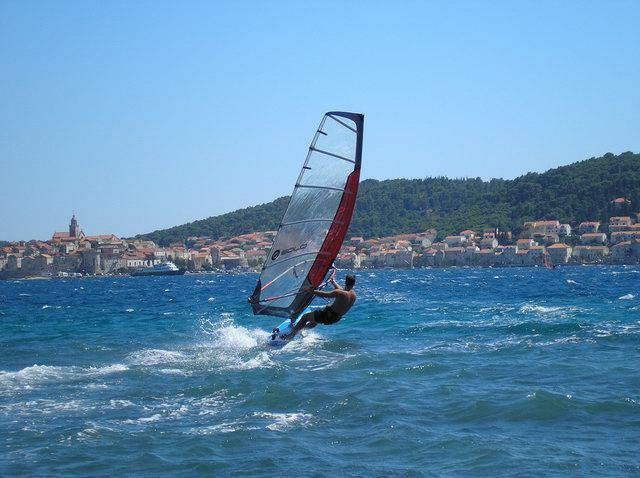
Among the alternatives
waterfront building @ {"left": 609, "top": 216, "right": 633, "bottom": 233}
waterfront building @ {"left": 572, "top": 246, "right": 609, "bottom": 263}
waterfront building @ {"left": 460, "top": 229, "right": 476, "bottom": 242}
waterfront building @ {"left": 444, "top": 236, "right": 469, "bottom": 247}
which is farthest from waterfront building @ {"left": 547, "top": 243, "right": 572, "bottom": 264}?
waterfront building @ {"left": 444, "top": 236, "right": 469, "bottom": 247}

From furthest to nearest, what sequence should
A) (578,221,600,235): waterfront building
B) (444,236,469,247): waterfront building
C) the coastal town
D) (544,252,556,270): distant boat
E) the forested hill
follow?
(444,236,469,247): waterfront building < the forested hill < (578,221,600,235): waterfront building < the coastal town < (544,252,556,270): distant boat

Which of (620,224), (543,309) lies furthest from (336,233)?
(620,224)

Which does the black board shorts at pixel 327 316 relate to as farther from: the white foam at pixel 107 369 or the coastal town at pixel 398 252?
the coastal town at pixel 398 252

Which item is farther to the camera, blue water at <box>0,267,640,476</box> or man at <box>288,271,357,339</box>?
man at <box>288,271,357,339</box>

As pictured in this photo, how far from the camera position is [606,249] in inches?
5281

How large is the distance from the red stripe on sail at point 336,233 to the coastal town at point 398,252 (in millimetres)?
122479

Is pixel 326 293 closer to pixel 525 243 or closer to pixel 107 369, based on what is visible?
pixel 107 369

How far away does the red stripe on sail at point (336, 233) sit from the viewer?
13719 millimetres

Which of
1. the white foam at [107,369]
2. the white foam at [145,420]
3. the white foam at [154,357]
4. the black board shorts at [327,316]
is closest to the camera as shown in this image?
the white foam at [145,420]

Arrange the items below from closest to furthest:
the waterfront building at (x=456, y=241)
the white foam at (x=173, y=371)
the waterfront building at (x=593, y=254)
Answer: the white foam at (x=173, y=371) < the waterfront building at (x=593, y=254) < the waterfront building at (x=456, y=241)

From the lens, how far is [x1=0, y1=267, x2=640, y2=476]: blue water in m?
8.98

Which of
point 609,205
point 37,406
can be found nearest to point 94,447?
point 37,406

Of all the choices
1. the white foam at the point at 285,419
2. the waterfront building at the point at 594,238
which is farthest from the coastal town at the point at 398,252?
the white foam at the point at 285,419

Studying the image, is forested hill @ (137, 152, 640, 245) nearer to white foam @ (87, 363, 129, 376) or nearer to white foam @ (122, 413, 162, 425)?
white foam @ (87, 363, 129, 376)
